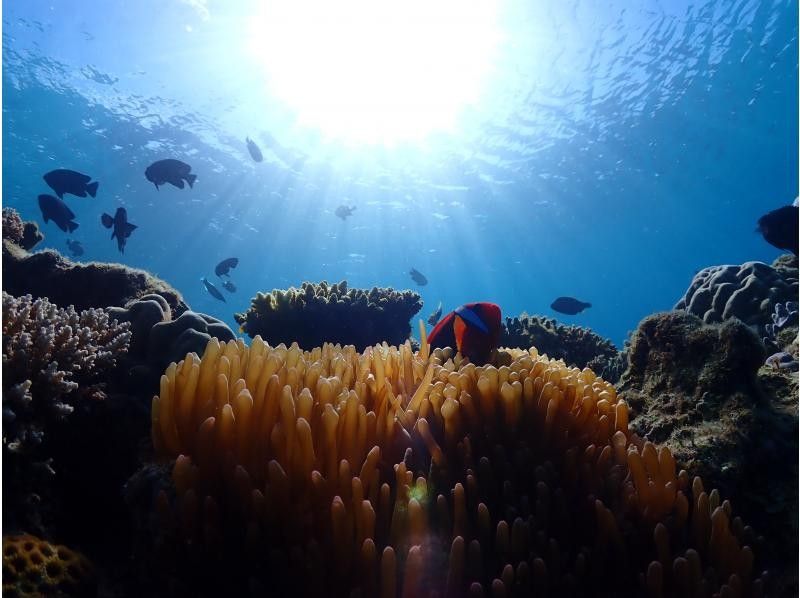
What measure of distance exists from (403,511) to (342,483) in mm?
249

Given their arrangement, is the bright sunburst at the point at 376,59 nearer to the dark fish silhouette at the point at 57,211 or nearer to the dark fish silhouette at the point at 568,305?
the dark fish silhouette at the point at 568,305

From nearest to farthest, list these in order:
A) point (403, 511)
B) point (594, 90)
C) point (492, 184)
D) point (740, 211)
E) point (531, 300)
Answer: point (403, 511) < point (594, 90) < point (492, 184) < point (740, 211) < point (531, 300)

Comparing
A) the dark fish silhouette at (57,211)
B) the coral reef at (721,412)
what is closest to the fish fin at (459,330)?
the coral reef at (721,412)

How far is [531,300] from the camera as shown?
10519 centimetres

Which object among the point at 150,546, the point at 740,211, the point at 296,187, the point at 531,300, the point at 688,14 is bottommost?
the point at 150,546

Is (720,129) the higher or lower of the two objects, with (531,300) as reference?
lower

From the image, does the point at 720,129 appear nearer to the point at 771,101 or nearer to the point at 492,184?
the point at 771,101

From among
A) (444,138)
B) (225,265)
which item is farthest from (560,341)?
(444,138)

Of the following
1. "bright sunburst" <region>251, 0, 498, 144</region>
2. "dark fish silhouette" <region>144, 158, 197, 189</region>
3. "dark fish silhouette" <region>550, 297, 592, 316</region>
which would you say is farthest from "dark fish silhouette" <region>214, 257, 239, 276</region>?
"bright sunburst" <region>251, 0, 498, 144</region>

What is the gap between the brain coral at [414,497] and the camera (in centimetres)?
156

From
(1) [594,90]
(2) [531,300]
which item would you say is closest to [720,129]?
(1) [594,90]

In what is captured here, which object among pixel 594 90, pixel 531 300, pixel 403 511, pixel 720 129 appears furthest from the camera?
pixel 531 300

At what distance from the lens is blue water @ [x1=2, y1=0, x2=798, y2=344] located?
72.0 ft

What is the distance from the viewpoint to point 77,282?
5156 millimetres
